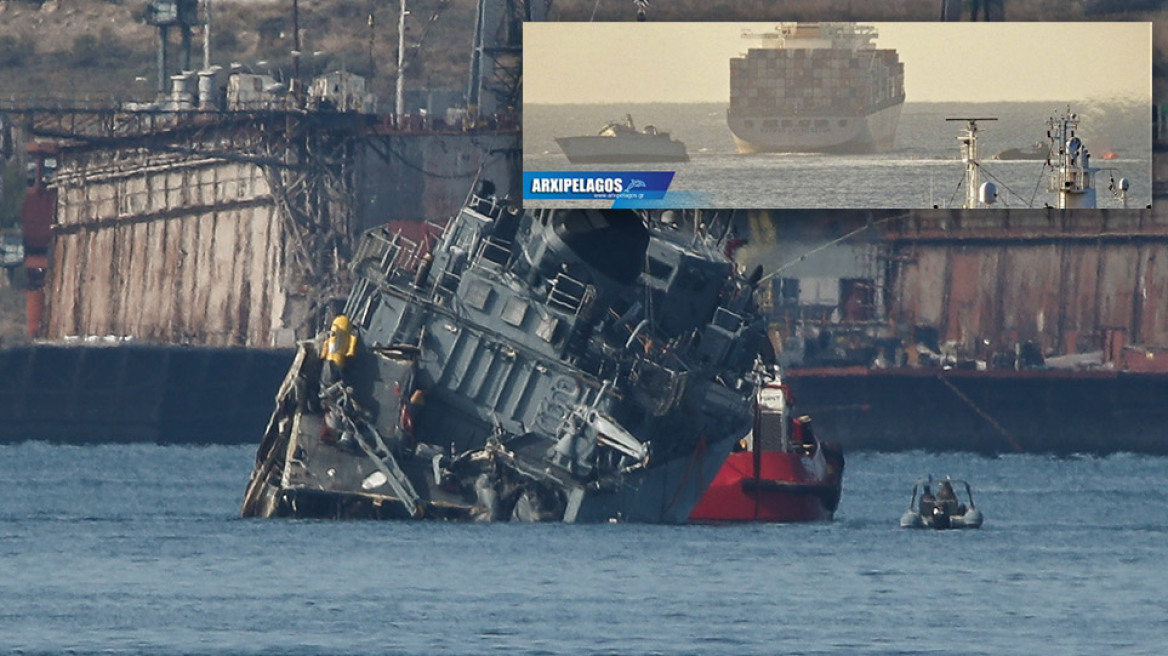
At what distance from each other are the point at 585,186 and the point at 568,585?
12.7 metres

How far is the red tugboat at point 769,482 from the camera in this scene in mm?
69000

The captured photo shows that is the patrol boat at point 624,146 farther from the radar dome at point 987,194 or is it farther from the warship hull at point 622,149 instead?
the radar dome at point 987,194

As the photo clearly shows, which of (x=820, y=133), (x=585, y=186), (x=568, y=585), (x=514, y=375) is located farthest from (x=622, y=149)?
(x=568, y=585)

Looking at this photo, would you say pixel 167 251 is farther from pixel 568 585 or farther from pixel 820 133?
pixel 568 585

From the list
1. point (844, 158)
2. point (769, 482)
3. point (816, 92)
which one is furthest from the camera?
point (769, 482)

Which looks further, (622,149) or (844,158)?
(844,158)

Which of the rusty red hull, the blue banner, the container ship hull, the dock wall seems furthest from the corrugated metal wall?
the blue banner

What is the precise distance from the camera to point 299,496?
6381cm

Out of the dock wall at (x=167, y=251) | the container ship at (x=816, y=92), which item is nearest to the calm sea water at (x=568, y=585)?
the container ship at (x=816, y=92)

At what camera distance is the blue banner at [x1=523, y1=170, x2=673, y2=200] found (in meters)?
63.7

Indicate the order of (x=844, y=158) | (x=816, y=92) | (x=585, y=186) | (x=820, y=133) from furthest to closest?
(x=820, y=133) → (x=816, y=92) → (x=844, y=158) → (x=585, y=186)

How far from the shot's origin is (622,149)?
6388 cm

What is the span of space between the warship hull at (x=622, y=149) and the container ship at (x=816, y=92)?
1.42 metres

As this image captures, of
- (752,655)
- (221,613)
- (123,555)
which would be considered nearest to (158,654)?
(221,613)
